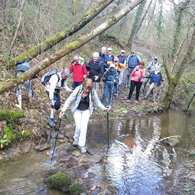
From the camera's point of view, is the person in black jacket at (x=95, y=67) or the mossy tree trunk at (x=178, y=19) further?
the mossy tree trunk at (x=178, y=19)

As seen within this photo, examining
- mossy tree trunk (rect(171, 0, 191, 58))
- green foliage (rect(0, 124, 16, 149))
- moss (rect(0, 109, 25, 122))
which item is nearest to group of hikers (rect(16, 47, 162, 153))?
moss (rect(0, 109, 25, 122))

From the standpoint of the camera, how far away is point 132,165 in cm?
1084

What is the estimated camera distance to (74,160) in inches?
417

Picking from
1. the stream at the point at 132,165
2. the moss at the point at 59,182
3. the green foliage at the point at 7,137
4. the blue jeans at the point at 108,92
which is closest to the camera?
the moss at the point at 59,182

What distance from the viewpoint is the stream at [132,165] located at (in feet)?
30.3

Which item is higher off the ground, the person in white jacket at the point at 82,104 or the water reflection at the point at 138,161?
the person in white jacket at the point at 82,104

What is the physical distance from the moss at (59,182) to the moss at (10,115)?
2.99 meters

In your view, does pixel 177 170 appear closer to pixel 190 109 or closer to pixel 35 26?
pixel 35 26

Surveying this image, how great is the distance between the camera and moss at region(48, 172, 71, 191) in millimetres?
8824

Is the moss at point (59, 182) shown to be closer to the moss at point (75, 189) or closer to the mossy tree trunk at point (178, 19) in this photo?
the moss at point (75, 189)

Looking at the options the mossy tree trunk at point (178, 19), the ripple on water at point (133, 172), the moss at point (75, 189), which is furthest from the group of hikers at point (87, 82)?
the mossy tree trunk at point (178, 19)

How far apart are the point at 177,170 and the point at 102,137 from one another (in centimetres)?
326

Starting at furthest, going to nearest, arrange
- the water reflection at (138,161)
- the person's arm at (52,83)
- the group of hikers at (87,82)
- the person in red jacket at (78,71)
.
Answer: the person in red jacket at (78,71) < the person's arm at (52,83) < the group of hikers at (87,82) < the water reflection at (138,161)

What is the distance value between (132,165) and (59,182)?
2598 mm
